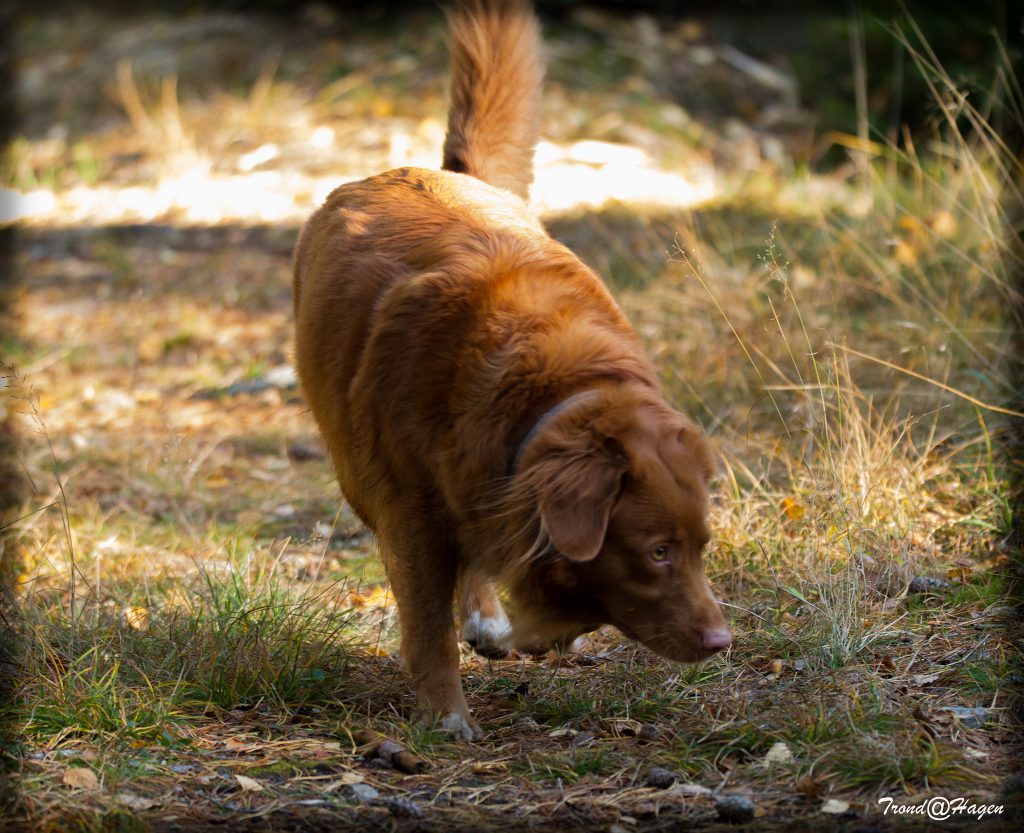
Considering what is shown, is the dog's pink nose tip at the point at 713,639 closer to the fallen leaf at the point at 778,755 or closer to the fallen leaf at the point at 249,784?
the fallen leaf at the point at 778,755

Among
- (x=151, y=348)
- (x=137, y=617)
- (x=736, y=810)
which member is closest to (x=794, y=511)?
(x=736, y=810)

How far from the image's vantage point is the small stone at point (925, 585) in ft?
12.7

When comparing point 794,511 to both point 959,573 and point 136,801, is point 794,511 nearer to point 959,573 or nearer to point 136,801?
point 959,573

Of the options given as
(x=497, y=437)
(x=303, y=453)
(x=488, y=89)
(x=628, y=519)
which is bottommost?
(x=303, y=453)

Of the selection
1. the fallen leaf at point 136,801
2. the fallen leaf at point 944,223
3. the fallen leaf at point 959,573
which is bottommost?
the fallen leaf at point 959,573

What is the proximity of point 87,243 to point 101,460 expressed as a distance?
11.4ft

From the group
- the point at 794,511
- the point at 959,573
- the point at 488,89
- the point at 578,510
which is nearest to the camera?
the point at 578,510

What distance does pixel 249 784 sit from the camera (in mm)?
2893

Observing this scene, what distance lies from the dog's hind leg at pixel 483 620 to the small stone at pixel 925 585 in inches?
52.4

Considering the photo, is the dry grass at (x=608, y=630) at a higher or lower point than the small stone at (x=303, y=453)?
higher

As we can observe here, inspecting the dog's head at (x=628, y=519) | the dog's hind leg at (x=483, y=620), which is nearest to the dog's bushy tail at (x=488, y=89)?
the dog's hind leg at (x=483, y=620)

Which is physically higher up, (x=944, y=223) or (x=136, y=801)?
(x=944, y=223)

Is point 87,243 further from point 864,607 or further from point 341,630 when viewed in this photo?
point 864,607

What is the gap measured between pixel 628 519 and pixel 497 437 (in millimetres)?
394
